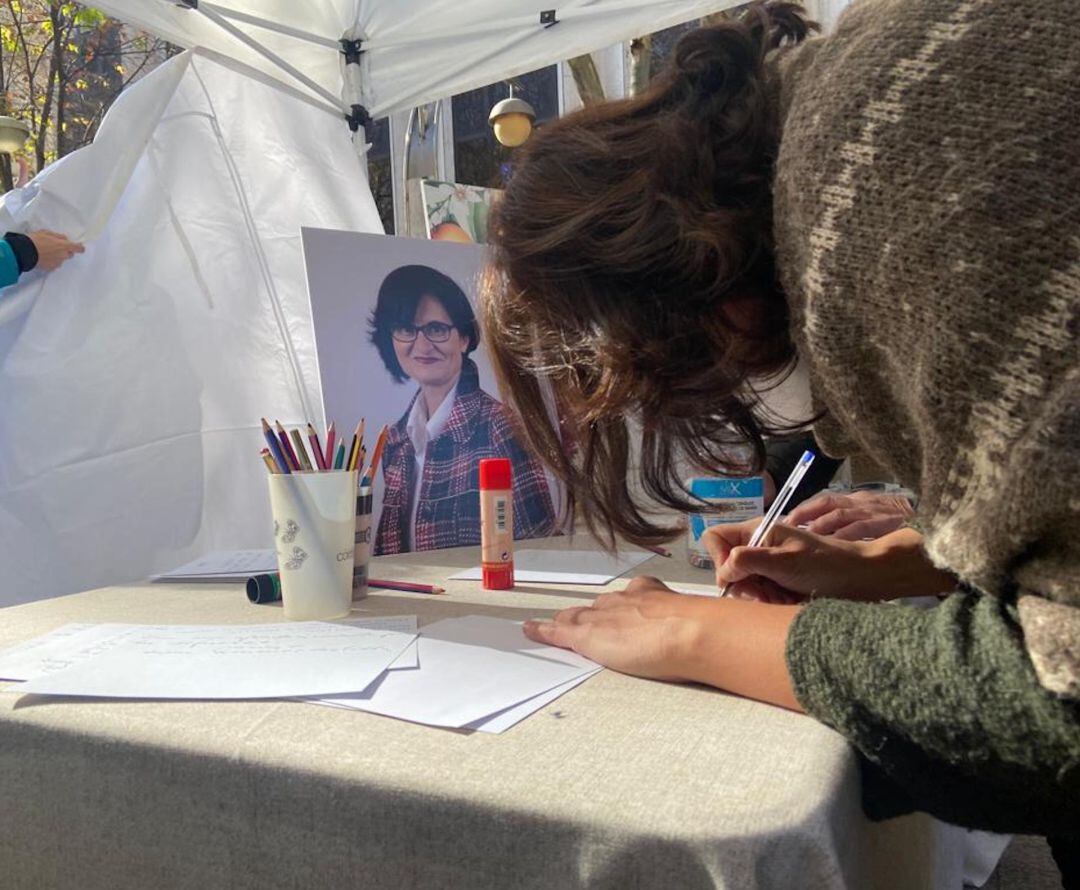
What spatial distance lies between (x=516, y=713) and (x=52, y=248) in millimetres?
1508

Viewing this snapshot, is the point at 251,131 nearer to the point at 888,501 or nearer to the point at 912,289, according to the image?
the point at 888,501

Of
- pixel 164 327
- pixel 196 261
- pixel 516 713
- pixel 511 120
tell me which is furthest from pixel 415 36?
pixel 516 713

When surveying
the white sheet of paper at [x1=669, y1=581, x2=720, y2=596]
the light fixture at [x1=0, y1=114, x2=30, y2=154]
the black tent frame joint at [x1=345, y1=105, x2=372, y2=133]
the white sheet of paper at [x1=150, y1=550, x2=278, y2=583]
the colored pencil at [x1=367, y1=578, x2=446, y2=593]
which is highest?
the light fixture at [x1=0, y1=114, x2=30, y2=154]

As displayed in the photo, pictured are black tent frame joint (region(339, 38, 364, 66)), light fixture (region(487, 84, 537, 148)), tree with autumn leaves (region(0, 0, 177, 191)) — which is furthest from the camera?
tree with autumn leaves (region(0, 0, 177, 191))

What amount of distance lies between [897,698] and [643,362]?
1.19ft

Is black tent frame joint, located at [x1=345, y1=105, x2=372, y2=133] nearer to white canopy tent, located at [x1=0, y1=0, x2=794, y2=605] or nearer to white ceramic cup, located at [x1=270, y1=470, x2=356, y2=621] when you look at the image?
white canopy tent, located at [x1=0, y1=0, x2=794, y2=605]

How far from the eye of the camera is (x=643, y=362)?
759 millimetres

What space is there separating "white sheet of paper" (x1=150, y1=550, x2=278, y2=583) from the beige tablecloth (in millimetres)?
487

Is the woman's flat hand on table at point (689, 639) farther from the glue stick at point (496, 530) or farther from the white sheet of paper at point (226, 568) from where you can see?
the white sheet of paper at point (226, 568)

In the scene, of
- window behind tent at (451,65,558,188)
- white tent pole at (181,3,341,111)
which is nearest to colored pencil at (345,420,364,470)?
white tent pole at (181,3,341,111)

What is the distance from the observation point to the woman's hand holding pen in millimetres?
803

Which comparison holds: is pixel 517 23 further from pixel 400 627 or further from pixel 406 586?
pixel 400 627

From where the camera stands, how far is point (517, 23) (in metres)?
1.95

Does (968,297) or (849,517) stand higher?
(968,297)
